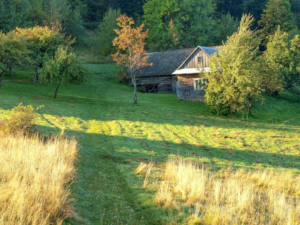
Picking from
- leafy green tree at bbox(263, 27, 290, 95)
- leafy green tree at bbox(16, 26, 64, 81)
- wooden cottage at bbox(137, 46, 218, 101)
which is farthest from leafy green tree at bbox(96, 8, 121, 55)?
leafy green tree at bbox(263, 27, 290, 95)

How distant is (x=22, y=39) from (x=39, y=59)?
4.99 meters

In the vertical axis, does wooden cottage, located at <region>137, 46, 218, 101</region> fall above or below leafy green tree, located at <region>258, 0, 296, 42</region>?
below

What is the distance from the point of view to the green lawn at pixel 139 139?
7.67 m

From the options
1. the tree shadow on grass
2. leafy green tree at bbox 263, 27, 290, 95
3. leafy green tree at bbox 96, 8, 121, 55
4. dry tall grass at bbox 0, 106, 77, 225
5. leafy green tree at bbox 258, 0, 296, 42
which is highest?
leafy green tree at bbox 258, 0, 296, 42

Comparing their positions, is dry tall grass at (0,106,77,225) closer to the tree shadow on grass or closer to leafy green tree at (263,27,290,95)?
the tree shadow on grass

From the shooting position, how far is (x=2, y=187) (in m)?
6.34

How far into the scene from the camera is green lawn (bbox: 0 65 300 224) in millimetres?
7668

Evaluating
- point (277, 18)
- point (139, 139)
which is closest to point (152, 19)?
point (277, 18)

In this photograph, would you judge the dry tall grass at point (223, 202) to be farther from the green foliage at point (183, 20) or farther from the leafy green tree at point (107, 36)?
the green foliage at point (183, 20)

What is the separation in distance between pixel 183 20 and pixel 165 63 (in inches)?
1161

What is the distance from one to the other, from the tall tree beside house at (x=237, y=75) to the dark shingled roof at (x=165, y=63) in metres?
17.2

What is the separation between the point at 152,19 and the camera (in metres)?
68.1

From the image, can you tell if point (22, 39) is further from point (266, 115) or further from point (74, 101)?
point (266, 115)

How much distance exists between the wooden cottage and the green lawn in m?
2.75
